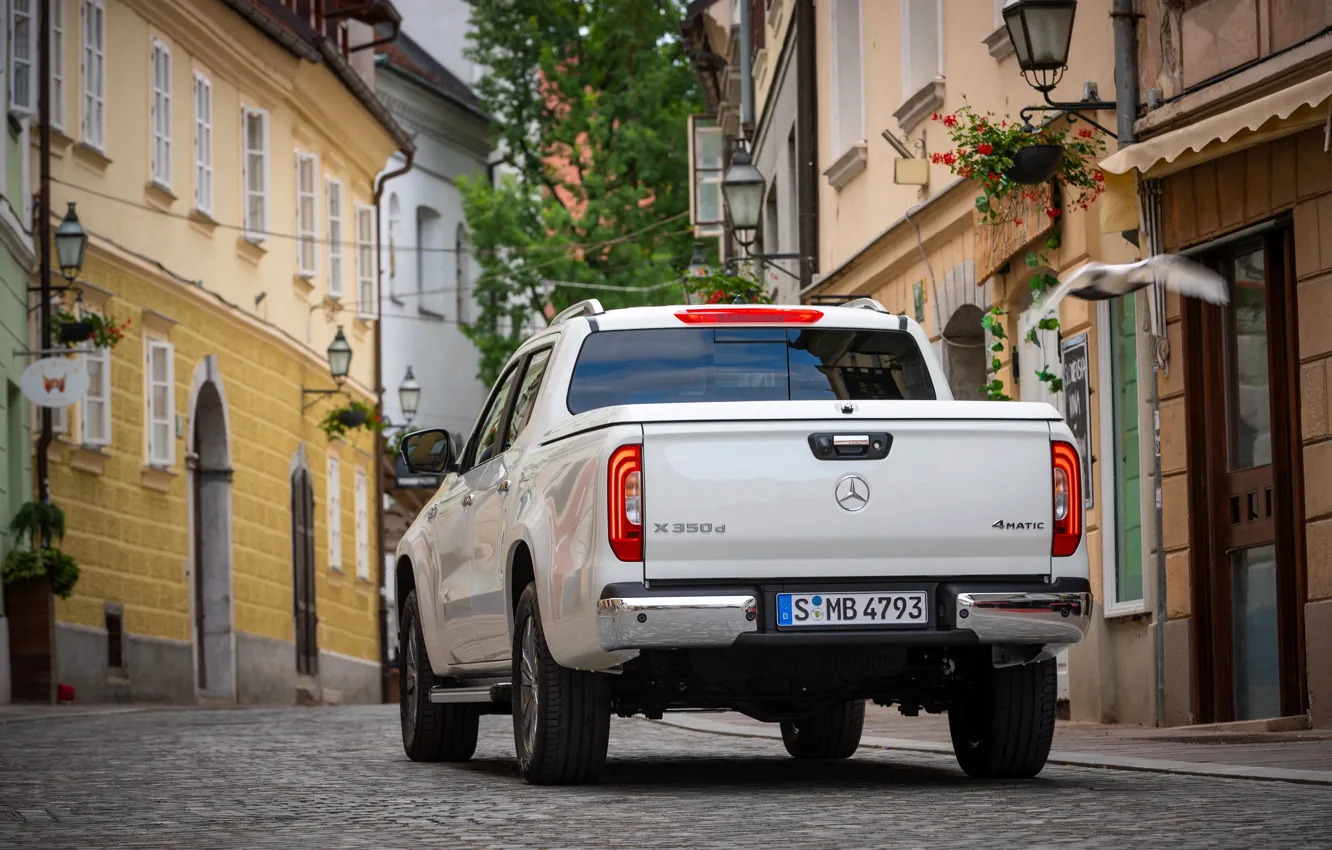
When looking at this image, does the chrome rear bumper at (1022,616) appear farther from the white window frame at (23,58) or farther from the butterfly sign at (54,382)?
the white window frame at (23,58)

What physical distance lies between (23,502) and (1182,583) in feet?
44.9

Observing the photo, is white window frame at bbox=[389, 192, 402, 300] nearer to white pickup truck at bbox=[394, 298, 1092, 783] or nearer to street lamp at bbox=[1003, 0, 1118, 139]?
street lamp at bbox=[1003, 0, 1118, 139]

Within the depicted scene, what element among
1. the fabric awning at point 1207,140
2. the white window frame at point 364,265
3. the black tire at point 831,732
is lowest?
the black tire at point 831,732

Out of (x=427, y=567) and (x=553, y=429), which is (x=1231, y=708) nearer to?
(x=427, y=567)

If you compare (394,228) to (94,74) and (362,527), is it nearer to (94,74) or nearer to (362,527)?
(362,527)

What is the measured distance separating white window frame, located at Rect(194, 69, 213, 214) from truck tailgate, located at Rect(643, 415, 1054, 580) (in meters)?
22.5

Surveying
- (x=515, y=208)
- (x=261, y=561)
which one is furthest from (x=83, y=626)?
(x=515, y=208)

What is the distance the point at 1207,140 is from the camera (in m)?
13.0

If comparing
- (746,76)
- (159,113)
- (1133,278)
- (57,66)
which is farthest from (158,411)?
(1133,278)

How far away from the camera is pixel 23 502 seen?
24578 millimetres

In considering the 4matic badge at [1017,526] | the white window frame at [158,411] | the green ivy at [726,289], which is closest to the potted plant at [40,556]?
the white window frame at [158,411]

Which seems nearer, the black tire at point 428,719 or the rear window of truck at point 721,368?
the rear window of truck at point 721,368

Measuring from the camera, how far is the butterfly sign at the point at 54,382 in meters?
23.6

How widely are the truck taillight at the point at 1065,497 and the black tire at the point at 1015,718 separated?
54cm
